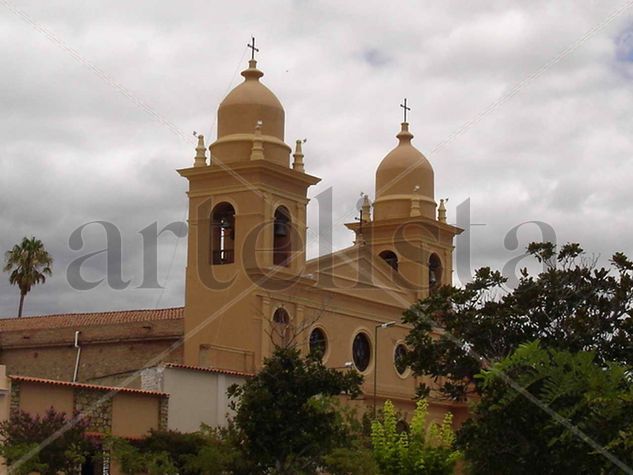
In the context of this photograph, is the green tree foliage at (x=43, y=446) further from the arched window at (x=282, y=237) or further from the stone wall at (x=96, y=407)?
the arched window at (x=282, y=237)

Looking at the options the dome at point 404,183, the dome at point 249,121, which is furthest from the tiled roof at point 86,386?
the dome at point 404,183

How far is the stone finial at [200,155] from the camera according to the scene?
43094 millimetres

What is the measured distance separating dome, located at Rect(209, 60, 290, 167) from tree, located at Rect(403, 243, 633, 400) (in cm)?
1216

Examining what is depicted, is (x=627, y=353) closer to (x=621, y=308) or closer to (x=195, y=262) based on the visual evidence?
(x=621, y=308)

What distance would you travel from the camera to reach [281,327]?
41344 millimetres

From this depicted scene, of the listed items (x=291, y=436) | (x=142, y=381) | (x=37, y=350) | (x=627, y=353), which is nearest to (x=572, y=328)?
(x=627, y=353)

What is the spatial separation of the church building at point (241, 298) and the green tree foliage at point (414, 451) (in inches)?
289

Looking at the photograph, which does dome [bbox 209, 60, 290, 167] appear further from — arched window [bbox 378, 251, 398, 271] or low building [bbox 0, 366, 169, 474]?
low building [bbox 0, 366, 169, 474]

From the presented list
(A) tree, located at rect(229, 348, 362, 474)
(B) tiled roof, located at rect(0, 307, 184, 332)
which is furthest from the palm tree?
(A) tree, located at rect(229, 348, 362, 474)

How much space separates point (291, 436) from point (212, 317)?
49.4 feet

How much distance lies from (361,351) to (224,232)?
7717 millimetres

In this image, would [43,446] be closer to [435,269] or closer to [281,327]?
[281,327]

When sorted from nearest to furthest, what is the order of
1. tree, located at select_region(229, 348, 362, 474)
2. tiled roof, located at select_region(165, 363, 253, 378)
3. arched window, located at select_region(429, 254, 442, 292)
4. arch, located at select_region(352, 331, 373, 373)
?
tree, located at select_region(229, 348, 362, 474) < tiled roof, located at select_region(165, 363, 253, 378) < arch, located at select_region(352, 331, 373, 373) < arched window, located at select_region(429, 254, 442, 292)

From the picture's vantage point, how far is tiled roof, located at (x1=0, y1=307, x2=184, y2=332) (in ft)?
141
